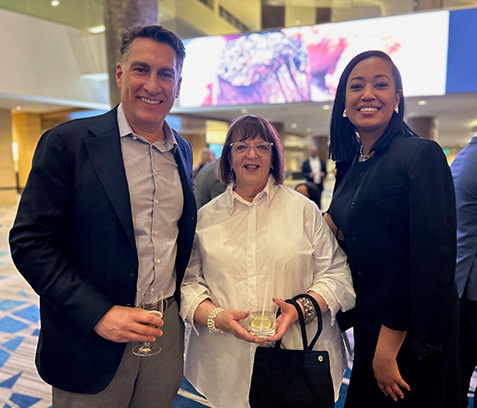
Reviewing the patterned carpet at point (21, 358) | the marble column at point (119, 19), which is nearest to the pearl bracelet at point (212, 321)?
the patterned carpet at point (21, 358)

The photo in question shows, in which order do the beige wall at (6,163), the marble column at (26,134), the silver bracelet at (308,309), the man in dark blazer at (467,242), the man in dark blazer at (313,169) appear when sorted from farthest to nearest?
the marble column at (26,134) < the beige wall at (6,163) < the man in dark blazer at (313,169) < the man in dark blazer at (467,242) < the silver bracelet at (308,309)

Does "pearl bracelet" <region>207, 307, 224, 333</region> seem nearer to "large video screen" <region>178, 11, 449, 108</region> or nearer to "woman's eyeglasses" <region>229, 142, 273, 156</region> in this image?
"woman's eyeglasses" <region>229, 142, 273, 156</region>

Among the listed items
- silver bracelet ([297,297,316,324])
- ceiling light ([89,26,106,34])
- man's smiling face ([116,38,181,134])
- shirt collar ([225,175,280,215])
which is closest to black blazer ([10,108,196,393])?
man's smiling face ([116,38,181,134])

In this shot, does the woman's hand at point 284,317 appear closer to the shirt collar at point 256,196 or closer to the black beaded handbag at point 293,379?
the black beaded handbag at point 293,379

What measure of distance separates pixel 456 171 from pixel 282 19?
9701 millimetres

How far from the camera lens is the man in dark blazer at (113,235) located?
3.80ft

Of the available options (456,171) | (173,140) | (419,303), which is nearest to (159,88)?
(173,140)

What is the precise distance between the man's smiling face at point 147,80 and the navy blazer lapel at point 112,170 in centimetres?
14

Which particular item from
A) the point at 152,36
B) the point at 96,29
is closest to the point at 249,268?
the point at 152,36

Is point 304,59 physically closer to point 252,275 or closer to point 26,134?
point 252,275

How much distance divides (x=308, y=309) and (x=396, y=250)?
→ 410mm

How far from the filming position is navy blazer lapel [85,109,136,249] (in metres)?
1.23

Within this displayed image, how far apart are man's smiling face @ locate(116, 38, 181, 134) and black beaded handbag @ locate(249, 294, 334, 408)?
95 cm

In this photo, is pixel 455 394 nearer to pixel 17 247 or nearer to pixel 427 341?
pixel 427 341
